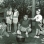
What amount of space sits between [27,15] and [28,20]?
103mm

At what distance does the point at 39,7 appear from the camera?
270 centimetres

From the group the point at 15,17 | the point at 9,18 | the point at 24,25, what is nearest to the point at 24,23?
the point at 24,25

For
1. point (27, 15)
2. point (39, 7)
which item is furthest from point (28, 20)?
point (39, 7)

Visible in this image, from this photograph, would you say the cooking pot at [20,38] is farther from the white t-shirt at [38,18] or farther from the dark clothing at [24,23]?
the white t-shirt at [38,18]

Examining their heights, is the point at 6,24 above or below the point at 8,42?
above

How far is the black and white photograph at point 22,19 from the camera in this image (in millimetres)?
2664

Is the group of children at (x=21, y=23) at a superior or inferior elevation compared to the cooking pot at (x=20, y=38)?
superior

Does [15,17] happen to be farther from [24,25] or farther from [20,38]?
[20,38]

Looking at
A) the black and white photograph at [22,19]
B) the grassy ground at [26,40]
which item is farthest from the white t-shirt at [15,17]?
the grassy ground at [26,40]

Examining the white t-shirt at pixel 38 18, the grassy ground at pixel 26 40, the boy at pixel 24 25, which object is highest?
the white t-shirt at pixel 38 18

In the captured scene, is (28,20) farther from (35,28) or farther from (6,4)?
(6,4)

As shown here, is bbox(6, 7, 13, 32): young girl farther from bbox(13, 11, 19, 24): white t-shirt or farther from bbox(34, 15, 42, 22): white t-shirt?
bbox(34, 15, 42, 22): white t-shirt

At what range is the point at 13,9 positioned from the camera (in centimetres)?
269

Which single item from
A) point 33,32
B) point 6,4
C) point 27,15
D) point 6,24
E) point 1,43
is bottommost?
point 1,43
